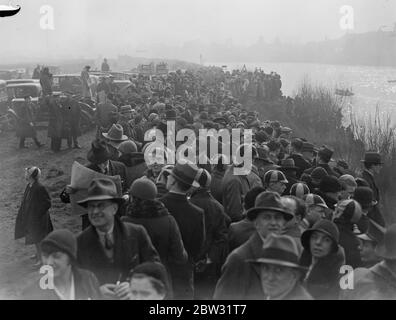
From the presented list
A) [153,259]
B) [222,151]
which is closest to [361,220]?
[153,259]

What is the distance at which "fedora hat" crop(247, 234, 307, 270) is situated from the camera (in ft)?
8.37

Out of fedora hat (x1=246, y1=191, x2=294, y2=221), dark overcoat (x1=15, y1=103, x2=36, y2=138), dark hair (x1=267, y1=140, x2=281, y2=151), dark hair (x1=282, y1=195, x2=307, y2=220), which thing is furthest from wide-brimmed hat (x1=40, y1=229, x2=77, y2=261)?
dark overcoat (x1=15, y1=103, x2=36, y2=138)

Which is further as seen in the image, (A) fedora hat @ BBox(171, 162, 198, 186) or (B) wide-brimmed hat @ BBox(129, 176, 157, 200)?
(A) fedora hat @ BBox(171, 162, 198, 186)

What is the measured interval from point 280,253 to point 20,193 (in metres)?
6.98

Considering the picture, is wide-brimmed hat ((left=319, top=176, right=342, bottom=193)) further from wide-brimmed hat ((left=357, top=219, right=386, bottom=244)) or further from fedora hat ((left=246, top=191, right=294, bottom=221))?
fedora hat ((left=246, top=191, right=294, bottom=221))

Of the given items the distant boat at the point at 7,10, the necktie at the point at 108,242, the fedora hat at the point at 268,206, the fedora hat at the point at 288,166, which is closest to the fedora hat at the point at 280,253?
the fedora hat at the point at 268,206

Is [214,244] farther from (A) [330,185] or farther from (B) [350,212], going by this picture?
(A) [330,185]

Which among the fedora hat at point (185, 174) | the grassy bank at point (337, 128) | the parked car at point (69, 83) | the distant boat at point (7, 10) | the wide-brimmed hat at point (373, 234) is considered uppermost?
the distant boat at point (7, 10)

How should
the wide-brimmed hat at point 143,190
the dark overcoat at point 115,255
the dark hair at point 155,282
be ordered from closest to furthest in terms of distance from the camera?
1. the dark hair at point 155,282
2. the dark overcoat at point 115,255
3. the wide-brimmed hat at point 143,190

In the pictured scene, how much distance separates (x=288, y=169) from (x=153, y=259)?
2.93 metres

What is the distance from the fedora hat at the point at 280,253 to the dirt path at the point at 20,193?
1.73m

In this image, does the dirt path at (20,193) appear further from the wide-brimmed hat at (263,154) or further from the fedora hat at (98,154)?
the wide-brimmed hat at (263,154)

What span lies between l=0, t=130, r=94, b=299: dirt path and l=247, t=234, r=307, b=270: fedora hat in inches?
68.1

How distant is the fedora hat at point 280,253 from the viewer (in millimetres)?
2551
